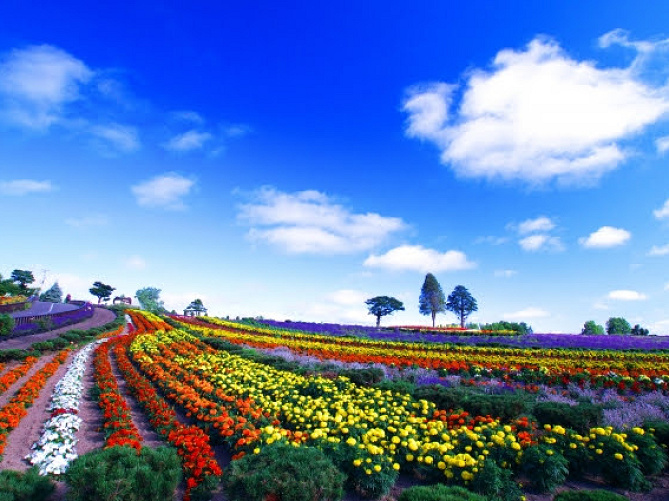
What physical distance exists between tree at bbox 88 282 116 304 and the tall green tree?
224 feet

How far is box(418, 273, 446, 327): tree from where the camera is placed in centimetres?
5812

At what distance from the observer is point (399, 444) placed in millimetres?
6062

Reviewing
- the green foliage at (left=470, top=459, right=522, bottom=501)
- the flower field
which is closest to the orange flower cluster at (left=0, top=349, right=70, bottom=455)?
the flower field

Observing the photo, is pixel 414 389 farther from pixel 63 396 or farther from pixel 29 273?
pixel 29 273

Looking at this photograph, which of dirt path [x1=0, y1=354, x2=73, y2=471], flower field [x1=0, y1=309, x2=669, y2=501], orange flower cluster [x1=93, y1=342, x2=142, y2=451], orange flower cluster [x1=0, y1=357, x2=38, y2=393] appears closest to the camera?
flower field [x1=0, y1=309, x2=669, y2=501]

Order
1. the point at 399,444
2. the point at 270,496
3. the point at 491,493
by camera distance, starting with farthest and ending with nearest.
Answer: the point at 399,444, the point at 491,493, the point at 270,496

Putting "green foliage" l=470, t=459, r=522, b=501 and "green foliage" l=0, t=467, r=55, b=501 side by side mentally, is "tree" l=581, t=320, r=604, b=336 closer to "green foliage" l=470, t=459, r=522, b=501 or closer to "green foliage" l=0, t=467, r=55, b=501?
"green foliage" l=470, t=459, r=522, b=501

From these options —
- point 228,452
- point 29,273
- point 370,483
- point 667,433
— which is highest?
point 29,273

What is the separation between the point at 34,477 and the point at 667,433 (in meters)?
9.32

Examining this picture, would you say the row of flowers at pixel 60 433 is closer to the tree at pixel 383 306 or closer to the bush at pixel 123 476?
the bush at pixel 123 476

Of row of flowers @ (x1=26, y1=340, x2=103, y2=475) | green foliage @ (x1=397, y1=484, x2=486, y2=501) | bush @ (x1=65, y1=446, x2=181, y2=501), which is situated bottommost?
row of flowers @ (x1=26, y1=340, x2=103, y2=475)

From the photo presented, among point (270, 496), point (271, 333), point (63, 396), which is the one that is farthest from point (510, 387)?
point (271, 333)

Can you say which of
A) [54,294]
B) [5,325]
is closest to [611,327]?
[5,325]

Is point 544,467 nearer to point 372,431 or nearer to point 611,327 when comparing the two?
point 372,431
